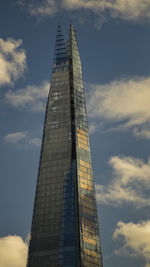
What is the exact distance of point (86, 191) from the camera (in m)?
159

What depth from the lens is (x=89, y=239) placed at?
5807 inches

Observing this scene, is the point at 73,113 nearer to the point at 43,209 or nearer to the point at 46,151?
the point at 46,151

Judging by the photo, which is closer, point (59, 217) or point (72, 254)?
point (72, 254)

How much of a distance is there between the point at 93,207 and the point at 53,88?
217ft

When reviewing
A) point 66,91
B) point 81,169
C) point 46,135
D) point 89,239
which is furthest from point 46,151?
point 89,239

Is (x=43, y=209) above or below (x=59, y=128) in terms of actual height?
below

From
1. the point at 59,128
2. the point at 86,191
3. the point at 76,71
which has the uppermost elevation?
the point at 76,71

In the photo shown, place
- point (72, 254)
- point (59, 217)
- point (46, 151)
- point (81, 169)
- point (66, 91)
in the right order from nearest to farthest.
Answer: point (72, 254)
point (59, 217)
point (81, 169)
point (46, 151)
point (66, 91)

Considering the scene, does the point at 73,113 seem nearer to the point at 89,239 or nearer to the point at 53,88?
the point at 53,88

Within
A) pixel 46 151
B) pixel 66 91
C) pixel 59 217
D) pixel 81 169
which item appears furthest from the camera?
pixel 66 91

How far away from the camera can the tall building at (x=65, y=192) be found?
144m

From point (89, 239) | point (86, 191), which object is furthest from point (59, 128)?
point (89, 239)

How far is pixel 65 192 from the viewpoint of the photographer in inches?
6176

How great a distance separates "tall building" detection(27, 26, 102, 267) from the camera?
473ft
